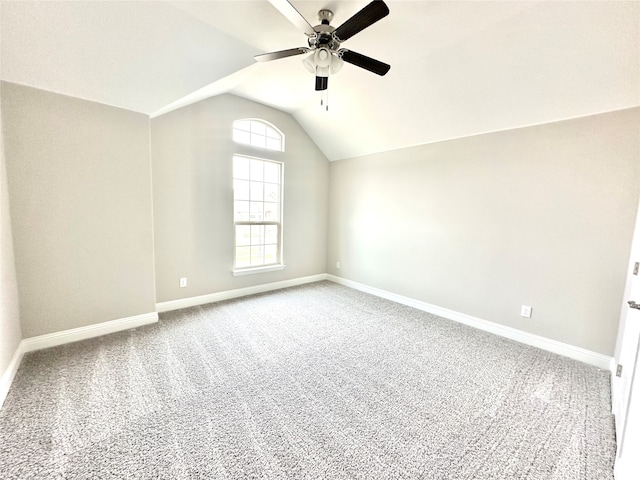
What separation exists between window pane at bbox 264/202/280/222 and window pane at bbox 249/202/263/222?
0.10 metres

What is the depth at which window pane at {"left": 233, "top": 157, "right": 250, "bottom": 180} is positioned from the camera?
377 cm

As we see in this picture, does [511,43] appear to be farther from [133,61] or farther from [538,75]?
[133,61]

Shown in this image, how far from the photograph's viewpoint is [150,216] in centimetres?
283

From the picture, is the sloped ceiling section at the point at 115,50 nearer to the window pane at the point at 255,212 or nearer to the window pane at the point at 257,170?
the window pane at the point at 257,170

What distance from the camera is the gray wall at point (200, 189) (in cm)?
315

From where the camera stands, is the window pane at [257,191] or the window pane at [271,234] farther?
the window pane at [271,234]

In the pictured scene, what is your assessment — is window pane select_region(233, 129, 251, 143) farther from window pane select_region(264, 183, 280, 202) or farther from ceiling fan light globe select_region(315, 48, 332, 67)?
ceiling fan light globe select_region(315, 48, 332, 67)

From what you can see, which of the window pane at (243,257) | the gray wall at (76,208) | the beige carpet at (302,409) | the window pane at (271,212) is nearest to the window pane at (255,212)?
the window pane at (271,212)

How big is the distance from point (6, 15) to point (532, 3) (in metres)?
3.55

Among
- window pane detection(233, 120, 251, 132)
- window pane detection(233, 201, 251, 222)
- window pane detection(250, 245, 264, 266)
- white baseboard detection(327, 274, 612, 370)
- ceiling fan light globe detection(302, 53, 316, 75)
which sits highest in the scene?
window pane detection(233, 120, 251, 132)

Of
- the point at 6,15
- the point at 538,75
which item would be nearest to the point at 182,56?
the point at 6,15

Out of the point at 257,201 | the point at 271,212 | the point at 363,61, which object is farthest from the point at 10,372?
the point at 363,61

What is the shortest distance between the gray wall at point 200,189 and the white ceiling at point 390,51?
1.85 feet

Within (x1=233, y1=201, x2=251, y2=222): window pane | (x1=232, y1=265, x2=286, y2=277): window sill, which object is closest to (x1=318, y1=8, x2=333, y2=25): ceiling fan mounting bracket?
(x1=233, y1=201, x2=251, y2=222): window pane
